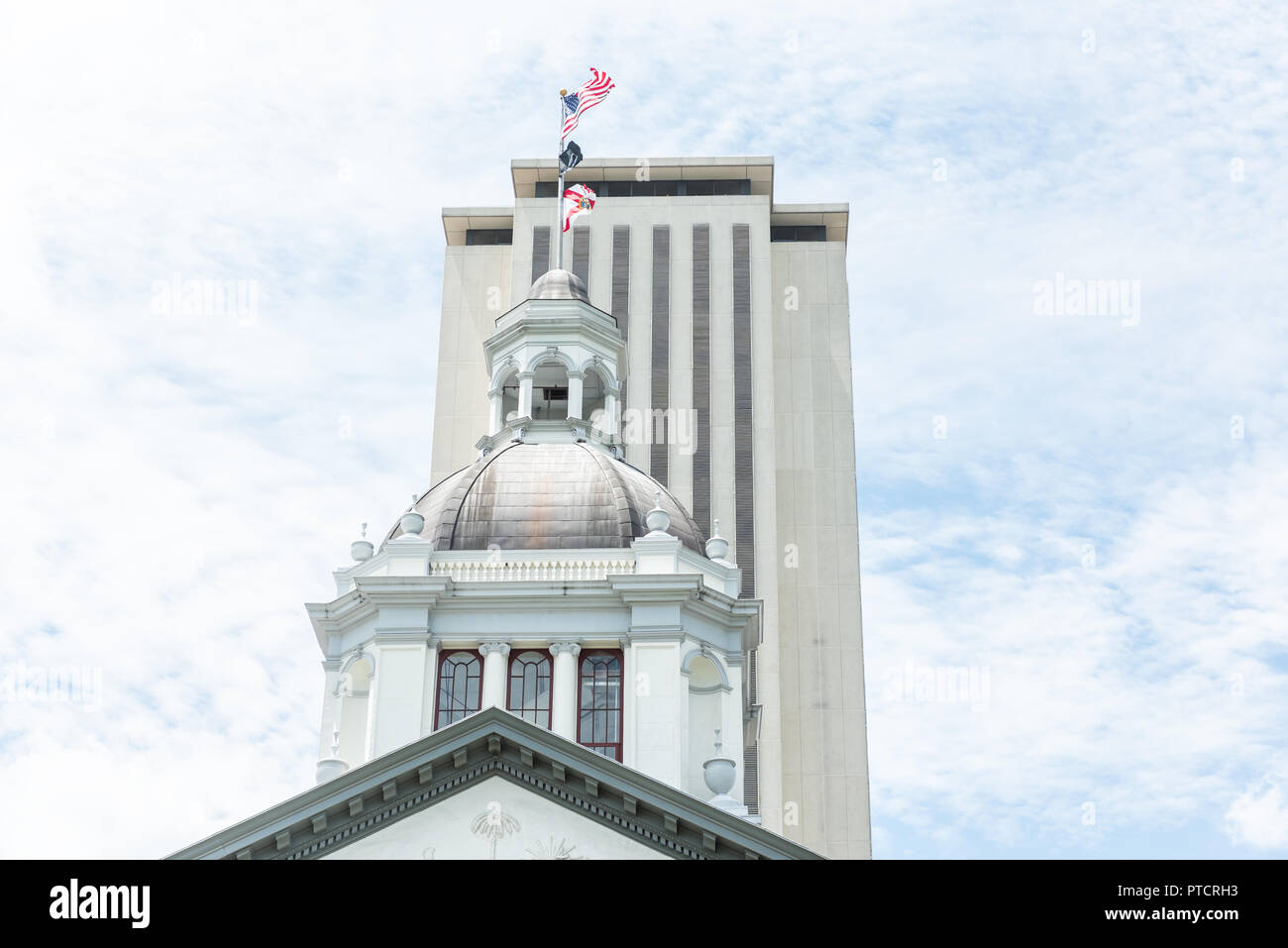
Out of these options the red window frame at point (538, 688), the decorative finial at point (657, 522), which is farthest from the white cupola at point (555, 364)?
the red window frame at point (538, 688)

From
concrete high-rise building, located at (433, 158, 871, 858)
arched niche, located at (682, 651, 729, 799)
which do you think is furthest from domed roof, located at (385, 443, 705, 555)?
concrete high-rise building, located at (433, 158, 871, 858)

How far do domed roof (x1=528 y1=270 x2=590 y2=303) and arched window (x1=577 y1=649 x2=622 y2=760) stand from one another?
13595mm

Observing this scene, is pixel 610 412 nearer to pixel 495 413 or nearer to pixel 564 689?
pixel 495 413

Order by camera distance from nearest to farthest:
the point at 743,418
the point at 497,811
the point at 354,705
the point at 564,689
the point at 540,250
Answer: the point at 497,811, the point at 564,689, the point at 354,705, the point at 743,418, the point at 540,250

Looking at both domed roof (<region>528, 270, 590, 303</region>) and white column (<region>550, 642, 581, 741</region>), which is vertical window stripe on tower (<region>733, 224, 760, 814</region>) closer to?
domed roof (<region>528, 270, 590, 303</region>)

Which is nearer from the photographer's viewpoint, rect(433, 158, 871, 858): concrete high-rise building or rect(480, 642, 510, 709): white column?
rect(480, 642, 510, 709): white column

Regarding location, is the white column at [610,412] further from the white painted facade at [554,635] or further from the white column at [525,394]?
the white painted facade at [554,635]

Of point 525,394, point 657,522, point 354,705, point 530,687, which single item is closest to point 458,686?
point 530,687

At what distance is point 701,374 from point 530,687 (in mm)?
45792

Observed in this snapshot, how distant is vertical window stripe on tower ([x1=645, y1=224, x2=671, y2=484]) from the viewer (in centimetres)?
8075

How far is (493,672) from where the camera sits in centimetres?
3778

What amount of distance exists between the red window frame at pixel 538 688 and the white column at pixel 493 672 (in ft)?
0.59
